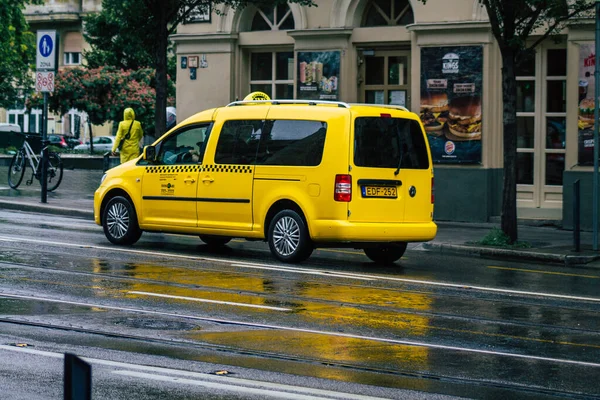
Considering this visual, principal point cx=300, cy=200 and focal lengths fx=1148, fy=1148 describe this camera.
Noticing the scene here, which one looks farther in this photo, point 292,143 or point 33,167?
point 33,167

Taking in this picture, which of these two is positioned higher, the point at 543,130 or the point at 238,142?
the point at 543,130

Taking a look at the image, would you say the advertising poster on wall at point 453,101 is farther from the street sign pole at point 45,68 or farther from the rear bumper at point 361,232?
the rear bumper at point 361,232

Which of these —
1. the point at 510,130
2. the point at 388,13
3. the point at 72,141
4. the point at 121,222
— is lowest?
the point at 121,222

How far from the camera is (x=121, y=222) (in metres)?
15.5

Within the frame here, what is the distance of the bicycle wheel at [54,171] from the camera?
2430cm

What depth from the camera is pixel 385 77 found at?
2316 centimetres

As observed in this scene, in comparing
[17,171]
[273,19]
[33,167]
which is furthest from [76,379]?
[17,171]

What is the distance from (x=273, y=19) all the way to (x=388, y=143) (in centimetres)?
1073

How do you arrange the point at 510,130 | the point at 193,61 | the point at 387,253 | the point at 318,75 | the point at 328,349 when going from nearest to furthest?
1. the point at 328,349
2. the point at 387,253
3. the point at 510,130
4. the point at 318,75
5. the point at 193,61

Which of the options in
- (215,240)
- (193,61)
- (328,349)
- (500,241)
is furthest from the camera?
(193,61)

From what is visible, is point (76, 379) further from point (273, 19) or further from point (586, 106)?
point (273, 19)

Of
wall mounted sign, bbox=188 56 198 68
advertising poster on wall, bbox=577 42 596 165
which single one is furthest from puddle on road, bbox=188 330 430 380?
wall mounted sign, bbox=188 56 198 68

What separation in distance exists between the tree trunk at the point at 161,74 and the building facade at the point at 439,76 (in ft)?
8.47

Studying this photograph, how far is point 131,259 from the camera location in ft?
44.9
